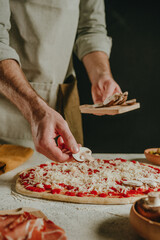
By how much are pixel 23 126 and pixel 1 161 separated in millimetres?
492

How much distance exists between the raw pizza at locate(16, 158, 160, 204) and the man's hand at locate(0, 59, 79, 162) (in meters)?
0.16

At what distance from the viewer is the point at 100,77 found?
7.31 feet

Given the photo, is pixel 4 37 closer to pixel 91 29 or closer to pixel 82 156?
pixel 82 156

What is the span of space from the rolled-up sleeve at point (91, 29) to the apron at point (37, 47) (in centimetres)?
24

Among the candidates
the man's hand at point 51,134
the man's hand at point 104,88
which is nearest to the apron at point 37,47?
the man's hand at point 104,88

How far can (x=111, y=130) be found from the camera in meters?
3.02

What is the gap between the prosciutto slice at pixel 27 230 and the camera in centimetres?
82

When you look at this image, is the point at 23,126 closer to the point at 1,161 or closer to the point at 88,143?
the point at 1,161

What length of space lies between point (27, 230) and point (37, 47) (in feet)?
4.99

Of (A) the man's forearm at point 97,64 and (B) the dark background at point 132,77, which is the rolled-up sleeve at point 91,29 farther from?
(B) the dark background at point 132,77

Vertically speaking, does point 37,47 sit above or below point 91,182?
above

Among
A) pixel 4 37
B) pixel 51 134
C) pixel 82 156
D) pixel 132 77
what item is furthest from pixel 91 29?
pixel 51 134

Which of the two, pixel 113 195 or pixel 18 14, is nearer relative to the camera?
pixel 113 195

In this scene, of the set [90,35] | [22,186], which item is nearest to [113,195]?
[22,186]
